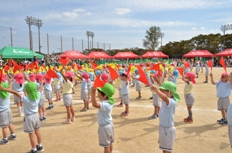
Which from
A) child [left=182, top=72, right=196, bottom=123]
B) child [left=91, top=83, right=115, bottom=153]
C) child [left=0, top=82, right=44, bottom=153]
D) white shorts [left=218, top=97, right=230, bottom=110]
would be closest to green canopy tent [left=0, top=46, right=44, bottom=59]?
child [left=0, top=82, right=44, bottom=153]

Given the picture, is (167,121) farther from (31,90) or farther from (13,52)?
(13,52)

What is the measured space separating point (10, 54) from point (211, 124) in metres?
16.1

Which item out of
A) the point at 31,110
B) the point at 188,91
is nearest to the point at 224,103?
the point at 188,91

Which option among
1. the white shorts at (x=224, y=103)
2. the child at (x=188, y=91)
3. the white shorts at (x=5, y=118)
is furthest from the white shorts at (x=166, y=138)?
the white shorts at (x=5, y=118)

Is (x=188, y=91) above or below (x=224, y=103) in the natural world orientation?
above

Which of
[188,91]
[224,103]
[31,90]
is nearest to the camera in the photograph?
[31,90]

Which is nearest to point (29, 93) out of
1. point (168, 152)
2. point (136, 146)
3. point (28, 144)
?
point (28, 144)

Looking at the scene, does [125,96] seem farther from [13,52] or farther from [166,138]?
[13,52]

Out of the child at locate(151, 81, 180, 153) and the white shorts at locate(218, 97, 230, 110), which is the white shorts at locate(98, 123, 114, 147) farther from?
the white shorts at locate(218, 97, 230, 110)

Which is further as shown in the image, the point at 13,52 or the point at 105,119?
the point at 13,52

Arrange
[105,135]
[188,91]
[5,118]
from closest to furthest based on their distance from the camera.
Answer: [105,135] → [5,118] → [188,91]

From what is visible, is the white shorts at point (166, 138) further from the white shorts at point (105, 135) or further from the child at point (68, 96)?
the child at point (68, 96)

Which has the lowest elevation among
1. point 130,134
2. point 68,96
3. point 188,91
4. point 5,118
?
point 130,134

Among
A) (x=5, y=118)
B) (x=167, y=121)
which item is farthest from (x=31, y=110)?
(x=167, y=121)
